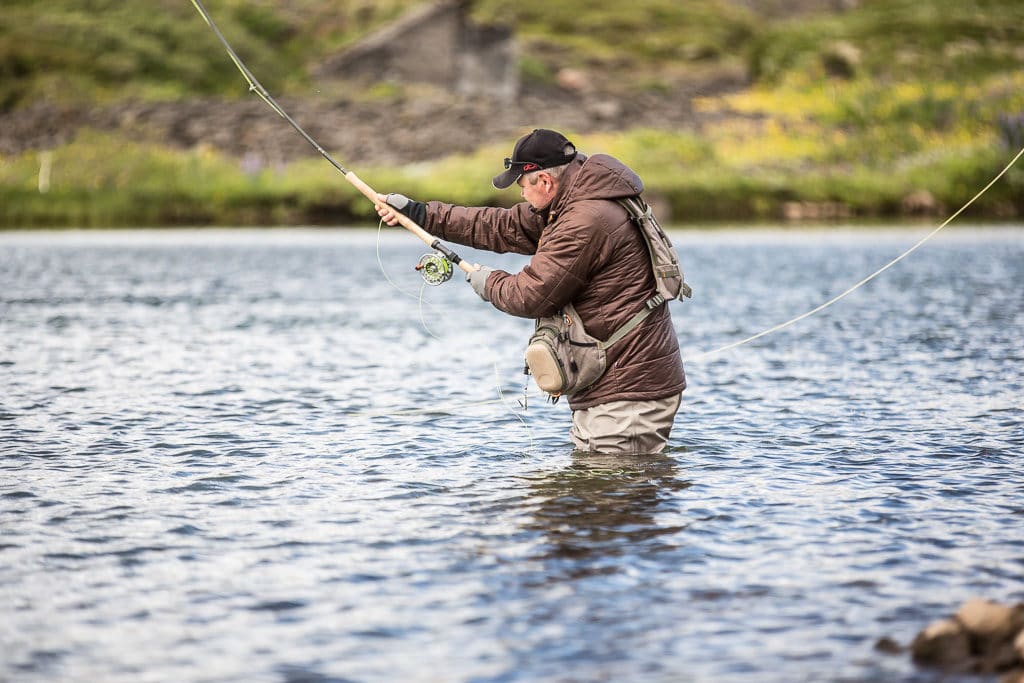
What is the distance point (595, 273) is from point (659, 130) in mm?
35438

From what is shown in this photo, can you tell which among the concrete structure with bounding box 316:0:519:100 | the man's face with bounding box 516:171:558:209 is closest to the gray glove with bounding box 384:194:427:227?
the man's face with bounding box 516:171:558:209

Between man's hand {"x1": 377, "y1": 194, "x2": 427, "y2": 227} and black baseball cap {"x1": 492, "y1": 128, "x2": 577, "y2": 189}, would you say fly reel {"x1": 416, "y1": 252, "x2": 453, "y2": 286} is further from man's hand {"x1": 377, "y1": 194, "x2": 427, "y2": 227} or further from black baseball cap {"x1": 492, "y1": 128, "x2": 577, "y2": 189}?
black baseball cap {"x1": 492, "y1": 128, "x2": 577, "y2": 189}

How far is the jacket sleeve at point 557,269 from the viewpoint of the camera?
24.7 ft

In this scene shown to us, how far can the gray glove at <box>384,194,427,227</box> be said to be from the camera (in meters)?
8.10

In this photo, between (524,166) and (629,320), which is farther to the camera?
(629,320)

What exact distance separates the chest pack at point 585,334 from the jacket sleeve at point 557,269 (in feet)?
0.49

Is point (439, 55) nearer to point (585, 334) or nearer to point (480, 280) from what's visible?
point (480, 280)

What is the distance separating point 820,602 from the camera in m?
5.76

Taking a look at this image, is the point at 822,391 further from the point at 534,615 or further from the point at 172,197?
the point at 172,197

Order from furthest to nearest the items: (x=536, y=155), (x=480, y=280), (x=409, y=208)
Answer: (x=409, y=208) → (x=480, y=280) → (x=536, y=155)

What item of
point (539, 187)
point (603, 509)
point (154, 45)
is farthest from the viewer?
point (154, 45)

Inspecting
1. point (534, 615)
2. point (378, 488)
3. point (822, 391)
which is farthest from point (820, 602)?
point (822, 391)

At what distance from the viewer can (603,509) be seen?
23.9 ft

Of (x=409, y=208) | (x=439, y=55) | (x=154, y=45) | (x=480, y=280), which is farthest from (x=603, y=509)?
(x=439, y=55)
